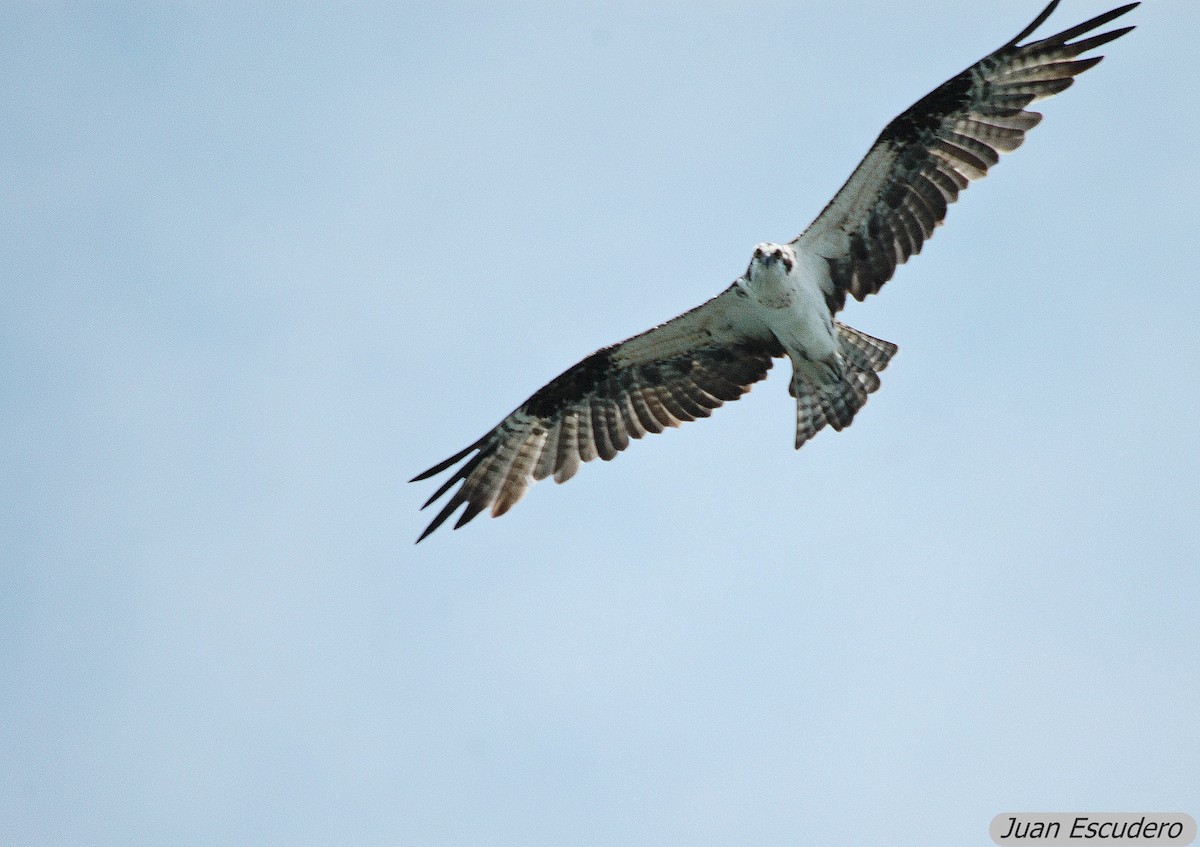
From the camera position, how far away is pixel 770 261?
1098 cm

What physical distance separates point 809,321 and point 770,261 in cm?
76

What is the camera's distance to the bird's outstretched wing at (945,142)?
11.0 m

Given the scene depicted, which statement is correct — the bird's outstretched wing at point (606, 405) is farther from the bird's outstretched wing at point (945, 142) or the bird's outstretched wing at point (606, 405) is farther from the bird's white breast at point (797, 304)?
the bird's outstretched wing at point (945, 142)

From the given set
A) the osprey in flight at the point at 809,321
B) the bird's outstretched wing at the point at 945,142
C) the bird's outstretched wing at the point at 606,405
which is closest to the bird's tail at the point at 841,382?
the osprey in flight at the point at 809,321

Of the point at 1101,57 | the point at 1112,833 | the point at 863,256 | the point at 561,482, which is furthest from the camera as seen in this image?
the point at 561,482

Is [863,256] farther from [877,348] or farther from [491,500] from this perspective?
[491,500]

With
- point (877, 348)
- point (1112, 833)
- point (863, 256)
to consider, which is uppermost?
point (863, 256)

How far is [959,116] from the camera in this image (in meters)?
11.1

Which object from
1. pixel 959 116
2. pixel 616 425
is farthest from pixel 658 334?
pixel 959 116

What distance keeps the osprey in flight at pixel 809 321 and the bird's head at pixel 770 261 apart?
0.01 metres

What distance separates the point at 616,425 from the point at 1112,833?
17.6 feet

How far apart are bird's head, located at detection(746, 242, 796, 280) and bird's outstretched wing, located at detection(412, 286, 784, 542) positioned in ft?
3.44

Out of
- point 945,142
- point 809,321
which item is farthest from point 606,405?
point 945,142

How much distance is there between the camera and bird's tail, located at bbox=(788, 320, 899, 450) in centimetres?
1175
